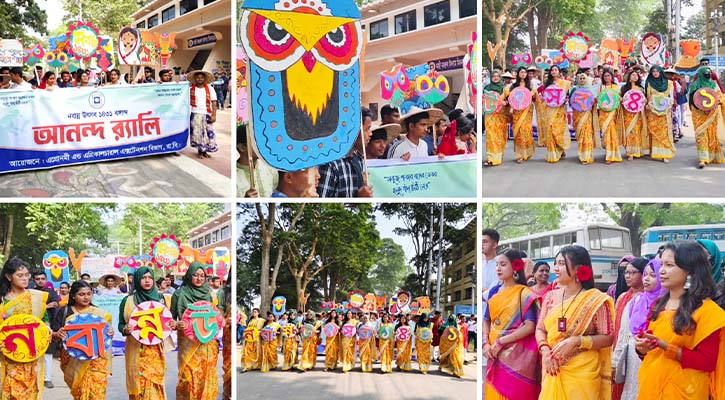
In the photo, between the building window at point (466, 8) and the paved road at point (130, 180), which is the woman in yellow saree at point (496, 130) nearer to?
the building window at point (466, 8)

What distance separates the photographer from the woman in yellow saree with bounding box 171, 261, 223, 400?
4621 millimetres

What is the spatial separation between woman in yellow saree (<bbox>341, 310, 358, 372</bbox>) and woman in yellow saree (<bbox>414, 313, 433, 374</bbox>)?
49 cm

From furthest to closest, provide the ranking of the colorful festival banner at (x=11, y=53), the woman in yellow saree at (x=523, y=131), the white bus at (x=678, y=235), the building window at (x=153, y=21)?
the woman in yellow saree at (x=523, y=131) → the building window at (x=153, y=21) → the colorful festival banner at (x=11, y=53) → the white bus at (x=678, y=235)

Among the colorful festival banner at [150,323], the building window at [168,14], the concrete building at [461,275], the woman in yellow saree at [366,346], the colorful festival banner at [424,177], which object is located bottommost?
the woman in yellow saree at [366,346]

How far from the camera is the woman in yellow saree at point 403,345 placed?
545 centimetres

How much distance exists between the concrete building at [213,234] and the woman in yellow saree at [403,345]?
1.44 metres

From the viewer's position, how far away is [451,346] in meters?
5.33

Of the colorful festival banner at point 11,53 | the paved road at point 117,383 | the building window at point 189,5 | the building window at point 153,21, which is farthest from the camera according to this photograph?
the building window at point 153,21

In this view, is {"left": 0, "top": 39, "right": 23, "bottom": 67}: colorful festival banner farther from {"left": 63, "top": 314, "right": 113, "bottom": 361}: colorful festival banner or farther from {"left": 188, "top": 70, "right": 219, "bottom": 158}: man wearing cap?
{"left": 63, "top": 314, "right": 113, "bottom": 361}: colorful festival banner

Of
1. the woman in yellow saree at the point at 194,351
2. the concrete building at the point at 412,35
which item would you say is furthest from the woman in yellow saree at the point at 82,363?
the concrete building at the point at 412,35

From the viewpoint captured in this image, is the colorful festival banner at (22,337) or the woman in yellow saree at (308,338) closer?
the colorful festival banner at (22,337)

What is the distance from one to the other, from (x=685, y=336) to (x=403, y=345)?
218cm

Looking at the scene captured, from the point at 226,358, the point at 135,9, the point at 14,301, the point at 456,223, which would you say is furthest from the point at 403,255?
the point at 135,9

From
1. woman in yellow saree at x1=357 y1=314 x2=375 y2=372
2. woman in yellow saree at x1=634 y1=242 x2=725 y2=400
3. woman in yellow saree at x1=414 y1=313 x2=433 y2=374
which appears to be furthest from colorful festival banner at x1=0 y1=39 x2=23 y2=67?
woman in yellow saree at x1=634 y1=242 x2=725 y2=400
